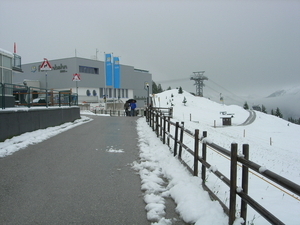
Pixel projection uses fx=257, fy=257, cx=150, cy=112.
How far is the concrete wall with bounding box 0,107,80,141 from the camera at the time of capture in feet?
34.2

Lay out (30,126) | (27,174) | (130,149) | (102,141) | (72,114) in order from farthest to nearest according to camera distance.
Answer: (72,114), (30,126), (102,141), (130,149), (27,174)

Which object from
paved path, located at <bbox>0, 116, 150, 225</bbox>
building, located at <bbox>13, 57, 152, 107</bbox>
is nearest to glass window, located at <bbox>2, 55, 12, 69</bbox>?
paved path, located at <bbox>0, 116, 150, 225</bbox>

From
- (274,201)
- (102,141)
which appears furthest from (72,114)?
(274,201)

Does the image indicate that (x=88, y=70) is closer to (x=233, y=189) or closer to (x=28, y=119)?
(x=28, y=119)

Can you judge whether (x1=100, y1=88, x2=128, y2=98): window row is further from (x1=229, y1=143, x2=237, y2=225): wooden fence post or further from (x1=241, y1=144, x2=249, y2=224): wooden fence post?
(x1=241, y1=144, x2=249, y2=224): wooden fence post

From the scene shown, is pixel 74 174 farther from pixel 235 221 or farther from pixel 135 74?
pixel 135 74

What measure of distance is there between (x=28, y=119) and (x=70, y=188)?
8.49m

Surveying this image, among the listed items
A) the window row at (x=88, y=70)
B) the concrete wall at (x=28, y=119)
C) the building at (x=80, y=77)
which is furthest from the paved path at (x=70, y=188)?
the window row at (x=88, y=70)

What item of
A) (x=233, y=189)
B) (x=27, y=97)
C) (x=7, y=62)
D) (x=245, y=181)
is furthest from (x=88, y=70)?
(x=245, y=181)

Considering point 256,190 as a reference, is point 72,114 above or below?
above

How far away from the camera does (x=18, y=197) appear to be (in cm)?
484

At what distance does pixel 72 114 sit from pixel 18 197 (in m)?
16.2

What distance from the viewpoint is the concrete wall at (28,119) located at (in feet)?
34.2

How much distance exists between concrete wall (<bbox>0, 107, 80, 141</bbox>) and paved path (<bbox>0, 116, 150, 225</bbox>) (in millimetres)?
2220
